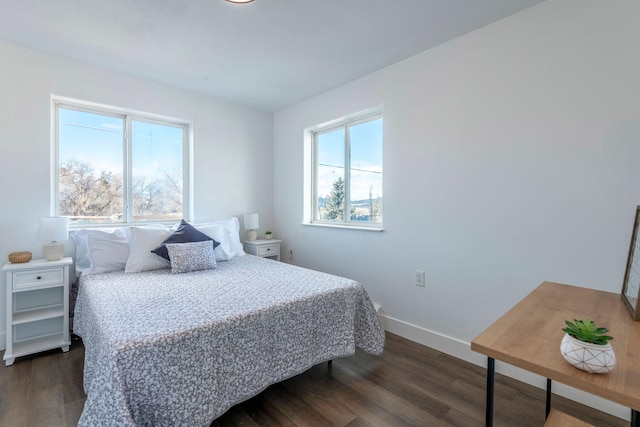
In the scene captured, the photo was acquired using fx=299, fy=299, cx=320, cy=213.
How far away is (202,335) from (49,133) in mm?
2511

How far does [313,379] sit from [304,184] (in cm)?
226

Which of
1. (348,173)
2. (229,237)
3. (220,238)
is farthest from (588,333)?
(229,237)

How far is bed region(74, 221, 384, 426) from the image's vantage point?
125cm

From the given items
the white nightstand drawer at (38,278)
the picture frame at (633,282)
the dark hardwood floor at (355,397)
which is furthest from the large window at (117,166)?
the picture frame at (633,282)

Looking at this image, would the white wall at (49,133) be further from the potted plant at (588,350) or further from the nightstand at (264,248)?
the potted plant at (588,350)

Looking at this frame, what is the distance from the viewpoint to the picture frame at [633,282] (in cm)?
114

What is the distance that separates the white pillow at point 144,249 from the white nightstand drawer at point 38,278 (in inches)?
18.3

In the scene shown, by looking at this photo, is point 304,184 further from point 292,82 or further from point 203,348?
point 203,348

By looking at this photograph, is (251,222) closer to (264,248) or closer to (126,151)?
(264,248)

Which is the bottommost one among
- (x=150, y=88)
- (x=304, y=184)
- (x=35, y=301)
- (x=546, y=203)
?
(x=35, y=301)

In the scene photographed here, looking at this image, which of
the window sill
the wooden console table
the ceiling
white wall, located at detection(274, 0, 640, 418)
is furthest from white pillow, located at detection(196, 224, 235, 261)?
the wooden console table

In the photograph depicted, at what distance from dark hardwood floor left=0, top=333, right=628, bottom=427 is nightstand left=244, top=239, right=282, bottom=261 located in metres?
1.79

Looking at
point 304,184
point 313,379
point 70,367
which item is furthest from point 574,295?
point 70,367

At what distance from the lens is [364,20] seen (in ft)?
6.85
